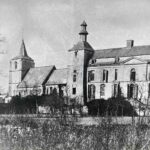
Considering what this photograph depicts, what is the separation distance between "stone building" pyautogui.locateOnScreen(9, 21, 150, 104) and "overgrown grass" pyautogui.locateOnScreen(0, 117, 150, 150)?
3819cm

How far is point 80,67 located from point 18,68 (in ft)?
63.4

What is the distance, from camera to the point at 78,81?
60906 millimetres

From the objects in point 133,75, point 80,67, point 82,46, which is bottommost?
point 133,75

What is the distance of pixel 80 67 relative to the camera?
201ft

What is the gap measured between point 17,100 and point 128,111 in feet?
60.3

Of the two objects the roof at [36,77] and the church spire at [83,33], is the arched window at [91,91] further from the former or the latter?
the roof at [36,77]

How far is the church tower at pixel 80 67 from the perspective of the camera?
6056 centimetres

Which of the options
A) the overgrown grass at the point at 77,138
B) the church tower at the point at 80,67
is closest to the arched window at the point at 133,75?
the church tower at the point at 80,67

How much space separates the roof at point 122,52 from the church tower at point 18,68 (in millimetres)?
18800

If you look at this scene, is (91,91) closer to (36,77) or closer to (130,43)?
(130,43)

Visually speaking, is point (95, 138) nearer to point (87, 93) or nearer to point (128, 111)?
point (128, 111)

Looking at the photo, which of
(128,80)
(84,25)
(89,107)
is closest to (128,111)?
(89,107)

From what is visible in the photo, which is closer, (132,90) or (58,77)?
(132,90)

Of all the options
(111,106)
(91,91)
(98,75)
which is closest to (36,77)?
(91,91)
